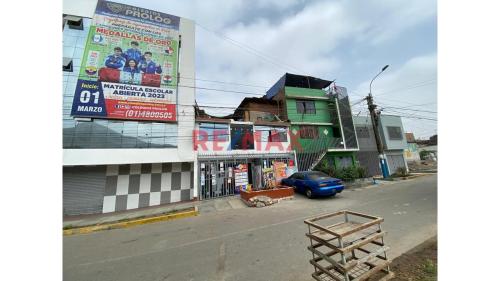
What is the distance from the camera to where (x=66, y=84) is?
435 inches

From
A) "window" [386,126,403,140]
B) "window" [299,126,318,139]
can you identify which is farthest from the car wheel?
"window" [386,126,403,140]

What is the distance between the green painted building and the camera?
1730 cm

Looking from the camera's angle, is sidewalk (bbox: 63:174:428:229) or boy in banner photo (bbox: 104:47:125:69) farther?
boy in banner photo (bbox: 104:47:125:69)

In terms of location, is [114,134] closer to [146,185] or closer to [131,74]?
[146,185]

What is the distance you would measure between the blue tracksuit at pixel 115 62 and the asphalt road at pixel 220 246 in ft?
31.7

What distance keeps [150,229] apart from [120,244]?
142 cm

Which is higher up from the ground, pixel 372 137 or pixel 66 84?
pixel 66 84

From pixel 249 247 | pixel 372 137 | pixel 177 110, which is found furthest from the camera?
pixel 372 137

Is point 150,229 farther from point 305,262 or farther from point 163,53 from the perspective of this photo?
point 163,53

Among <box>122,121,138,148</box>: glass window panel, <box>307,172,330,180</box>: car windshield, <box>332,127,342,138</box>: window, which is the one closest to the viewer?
<box>307,172,330,180</box>: car windshield

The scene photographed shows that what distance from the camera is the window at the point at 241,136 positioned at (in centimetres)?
1392

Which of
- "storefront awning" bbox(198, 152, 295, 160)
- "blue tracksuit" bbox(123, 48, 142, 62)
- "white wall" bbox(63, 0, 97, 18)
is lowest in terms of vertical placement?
"storefront awning" bbox(198, 152, 295, 160)

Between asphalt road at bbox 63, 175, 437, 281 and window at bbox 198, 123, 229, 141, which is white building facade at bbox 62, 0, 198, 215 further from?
asphalt road at bbox 63, 175, 437, 281

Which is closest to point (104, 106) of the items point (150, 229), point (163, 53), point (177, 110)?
point (177, 110)
